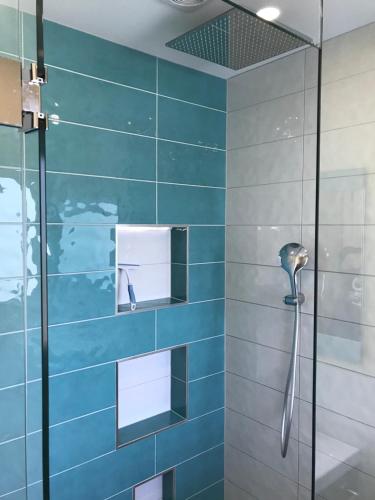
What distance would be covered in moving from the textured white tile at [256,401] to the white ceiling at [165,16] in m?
1.60

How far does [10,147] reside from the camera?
103 cm

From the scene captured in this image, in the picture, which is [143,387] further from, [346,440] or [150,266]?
[346,440]

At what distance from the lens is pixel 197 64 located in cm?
188

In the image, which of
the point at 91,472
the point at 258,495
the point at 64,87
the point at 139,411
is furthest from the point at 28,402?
the point at 258,495

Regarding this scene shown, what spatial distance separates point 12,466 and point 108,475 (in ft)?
2.40

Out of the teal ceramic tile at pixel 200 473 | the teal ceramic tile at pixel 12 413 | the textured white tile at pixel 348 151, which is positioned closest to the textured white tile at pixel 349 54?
the textured white tile at pixel 348 151

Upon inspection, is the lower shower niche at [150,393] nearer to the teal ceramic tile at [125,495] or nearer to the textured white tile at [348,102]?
the teal ceramic tile at [125,495]

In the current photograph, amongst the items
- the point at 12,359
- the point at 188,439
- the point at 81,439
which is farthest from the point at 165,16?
the point at 188,439

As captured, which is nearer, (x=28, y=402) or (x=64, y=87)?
(x=28, y=402)

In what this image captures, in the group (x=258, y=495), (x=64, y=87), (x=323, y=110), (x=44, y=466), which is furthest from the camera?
(x=258, y=495)

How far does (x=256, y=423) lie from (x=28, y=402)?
4.28ft

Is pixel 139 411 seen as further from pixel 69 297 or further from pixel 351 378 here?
pixel 351 378

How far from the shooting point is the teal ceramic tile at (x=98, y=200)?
1.52m

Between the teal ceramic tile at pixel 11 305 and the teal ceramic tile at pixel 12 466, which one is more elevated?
the teal ceramic tile at pixel 11 305
